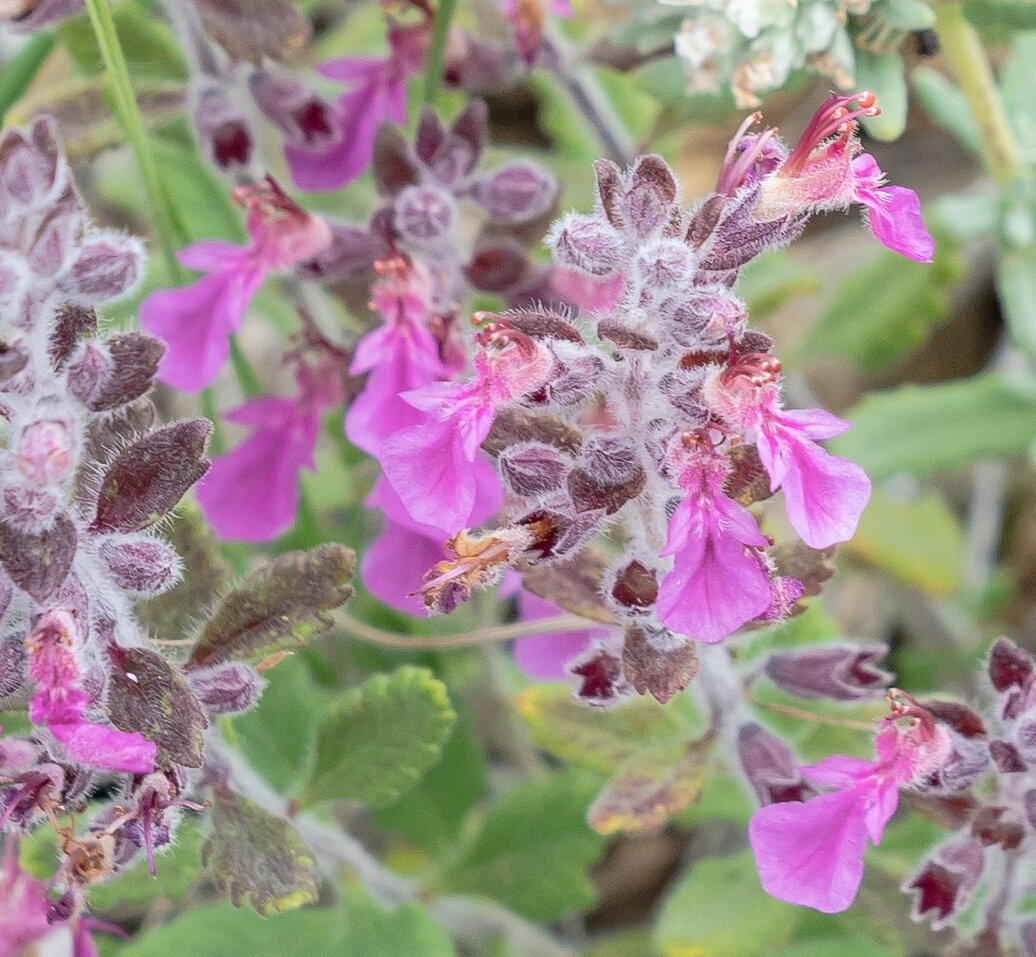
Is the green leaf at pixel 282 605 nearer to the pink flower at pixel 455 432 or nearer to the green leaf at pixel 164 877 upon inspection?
the pink flower at pixel 455 432

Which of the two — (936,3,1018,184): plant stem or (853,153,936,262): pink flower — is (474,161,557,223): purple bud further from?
(936,3,1018,184): plant stem

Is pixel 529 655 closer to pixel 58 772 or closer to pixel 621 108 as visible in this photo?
pixel 58 772

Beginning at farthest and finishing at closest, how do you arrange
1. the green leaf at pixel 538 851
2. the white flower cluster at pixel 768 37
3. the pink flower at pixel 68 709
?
the green leaf at pixel 538 851
the white flower cluster at pixel 768 37
the pink flower at pixel 68 709

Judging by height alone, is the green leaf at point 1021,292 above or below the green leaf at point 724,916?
above

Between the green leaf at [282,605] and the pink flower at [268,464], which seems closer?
the green leaf at [282,605]

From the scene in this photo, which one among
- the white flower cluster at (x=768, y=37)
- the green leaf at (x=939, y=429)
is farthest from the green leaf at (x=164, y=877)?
the green leaf at (x=939, y=429)

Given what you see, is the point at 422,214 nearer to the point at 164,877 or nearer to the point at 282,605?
the point at 282,605

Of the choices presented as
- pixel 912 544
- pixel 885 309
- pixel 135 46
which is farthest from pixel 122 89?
pixel 912 544
